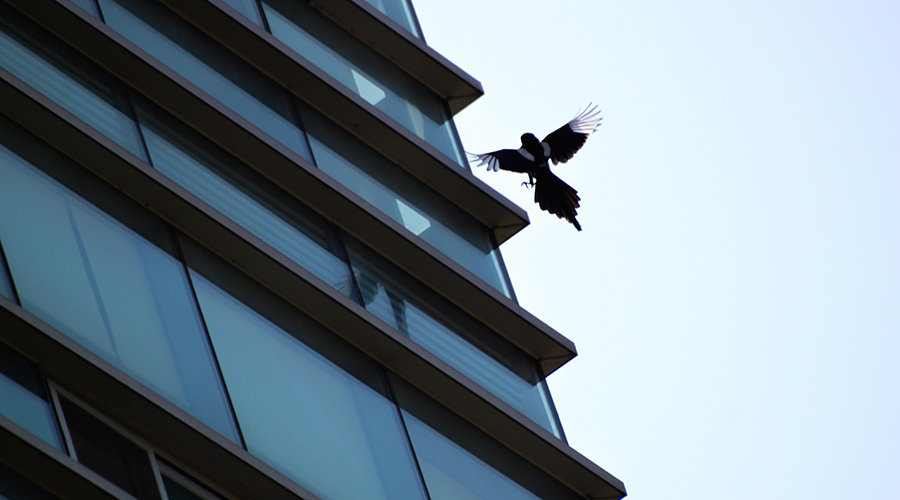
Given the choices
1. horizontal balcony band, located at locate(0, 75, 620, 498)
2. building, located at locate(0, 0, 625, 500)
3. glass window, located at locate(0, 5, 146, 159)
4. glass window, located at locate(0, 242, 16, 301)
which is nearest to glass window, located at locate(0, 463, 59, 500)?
building, located at locate(0, 0, 625, 500)

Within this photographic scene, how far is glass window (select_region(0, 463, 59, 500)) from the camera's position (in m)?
7.65

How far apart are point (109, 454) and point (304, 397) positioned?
69.0 inches

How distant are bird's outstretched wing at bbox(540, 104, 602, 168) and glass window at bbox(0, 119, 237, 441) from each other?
635 centimetres

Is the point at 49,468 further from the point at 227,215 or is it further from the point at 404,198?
the point at 404,198

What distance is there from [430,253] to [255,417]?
9.44 ft

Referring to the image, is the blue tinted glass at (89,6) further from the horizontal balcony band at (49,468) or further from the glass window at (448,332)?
the horizontal balcony band at (49,468)

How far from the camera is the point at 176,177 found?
33.7ft

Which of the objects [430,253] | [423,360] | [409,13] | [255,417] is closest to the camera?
[255,417]

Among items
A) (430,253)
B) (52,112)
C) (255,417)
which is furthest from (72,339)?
(430,253)

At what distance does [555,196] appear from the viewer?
14719mm

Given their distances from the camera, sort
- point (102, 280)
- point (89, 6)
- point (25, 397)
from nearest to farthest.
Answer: point (25, 397) < point (102, 280) < point (89, 6)

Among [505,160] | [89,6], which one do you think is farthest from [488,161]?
[89,6]

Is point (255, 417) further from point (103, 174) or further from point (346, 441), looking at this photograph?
point (103, 174)

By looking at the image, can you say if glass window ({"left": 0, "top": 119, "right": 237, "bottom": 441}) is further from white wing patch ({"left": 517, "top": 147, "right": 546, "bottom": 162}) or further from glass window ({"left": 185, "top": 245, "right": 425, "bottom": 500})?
white wing patch ({"left": 517, "top": 147, "right": 546, "bottom": 162})
